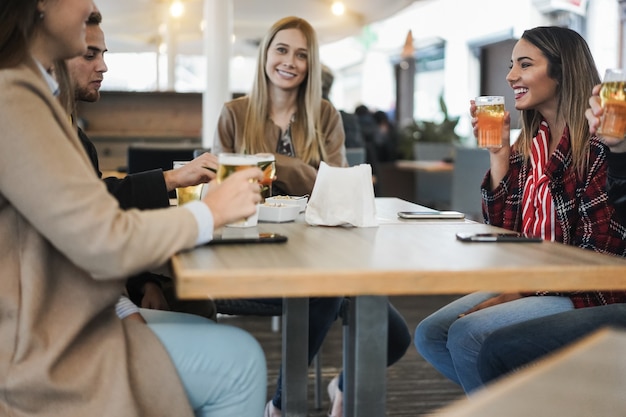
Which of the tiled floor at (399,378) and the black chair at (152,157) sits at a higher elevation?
the black chair at (152,157)

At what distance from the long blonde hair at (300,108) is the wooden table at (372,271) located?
4.19ft

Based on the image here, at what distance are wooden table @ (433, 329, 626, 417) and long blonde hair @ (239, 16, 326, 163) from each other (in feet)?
7.33

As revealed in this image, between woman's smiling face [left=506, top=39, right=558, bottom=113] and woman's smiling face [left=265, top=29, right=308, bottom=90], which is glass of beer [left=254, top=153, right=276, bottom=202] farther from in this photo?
woman's smiling face [left=265, top=29, right=308, bottom=90]

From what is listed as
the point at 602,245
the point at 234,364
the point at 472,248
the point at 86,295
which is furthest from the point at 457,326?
the point at 86,295

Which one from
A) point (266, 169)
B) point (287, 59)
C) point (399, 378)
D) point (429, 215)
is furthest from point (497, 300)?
point (399, 378)

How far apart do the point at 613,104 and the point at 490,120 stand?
49 cm

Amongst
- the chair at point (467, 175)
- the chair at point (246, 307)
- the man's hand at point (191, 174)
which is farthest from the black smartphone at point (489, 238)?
the chair at point (467, 175)

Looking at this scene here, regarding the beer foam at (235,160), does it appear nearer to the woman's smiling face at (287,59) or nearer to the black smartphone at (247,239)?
the black smartphone at (247,239)

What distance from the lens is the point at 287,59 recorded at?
2986mm

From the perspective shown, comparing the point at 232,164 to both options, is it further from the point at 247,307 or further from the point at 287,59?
the point at 287,59

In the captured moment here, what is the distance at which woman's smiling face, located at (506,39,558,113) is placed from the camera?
2.06 metres

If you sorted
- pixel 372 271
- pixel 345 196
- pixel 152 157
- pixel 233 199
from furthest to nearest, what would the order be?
pixel 152 157 < pixel 345 196 < pixel 233 199 < pixel 372 271

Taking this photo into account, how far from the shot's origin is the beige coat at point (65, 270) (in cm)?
115

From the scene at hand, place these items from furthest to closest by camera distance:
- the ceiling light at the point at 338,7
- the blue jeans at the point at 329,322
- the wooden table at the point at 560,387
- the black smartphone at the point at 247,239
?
the ceiling light at the point at 338,7
the blue jeans at the point at 329,322
the black smartphone at the point at 247,239
the wooden table at the point at 560,387
